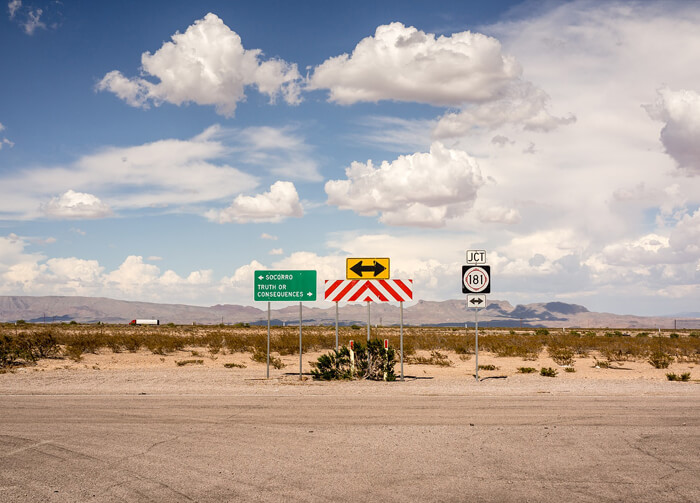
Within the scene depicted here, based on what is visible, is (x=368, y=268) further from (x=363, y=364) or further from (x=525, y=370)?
(x=525, y=370)

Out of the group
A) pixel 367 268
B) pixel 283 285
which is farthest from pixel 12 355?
pixel 367 268

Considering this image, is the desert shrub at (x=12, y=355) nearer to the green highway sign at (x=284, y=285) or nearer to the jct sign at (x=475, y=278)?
the green highway sign at (x=284, y=285)

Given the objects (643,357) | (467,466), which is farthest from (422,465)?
(643,357)

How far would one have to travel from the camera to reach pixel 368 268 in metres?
19.2

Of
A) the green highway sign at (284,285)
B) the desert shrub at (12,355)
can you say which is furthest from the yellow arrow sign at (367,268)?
the desert shrub at (12,355)

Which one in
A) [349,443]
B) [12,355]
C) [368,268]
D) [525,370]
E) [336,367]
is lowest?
[525,370]

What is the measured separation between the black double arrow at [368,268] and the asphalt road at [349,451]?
5956 mm

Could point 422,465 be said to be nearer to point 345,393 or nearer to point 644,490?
point 644,490

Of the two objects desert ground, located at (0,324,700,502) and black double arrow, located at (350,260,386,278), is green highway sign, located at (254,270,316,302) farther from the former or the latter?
desert ground, located at (0,324,700,502)

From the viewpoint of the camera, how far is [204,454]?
8.77 m

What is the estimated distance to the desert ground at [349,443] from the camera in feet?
23.4

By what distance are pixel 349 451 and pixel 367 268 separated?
1049 centimetres

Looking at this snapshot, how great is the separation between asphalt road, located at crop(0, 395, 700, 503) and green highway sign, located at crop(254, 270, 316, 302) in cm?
665

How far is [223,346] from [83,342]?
9.09 m
